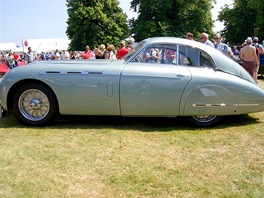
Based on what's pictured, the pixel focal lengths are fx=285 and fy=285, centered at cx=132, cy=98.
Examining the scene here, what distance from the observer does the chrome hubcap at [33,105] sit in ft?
15.3

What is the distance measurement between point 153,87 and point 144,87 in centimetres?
14

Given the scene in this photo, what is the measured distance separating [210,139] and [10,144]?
282 centimetres

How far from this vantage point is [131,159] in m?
3.41

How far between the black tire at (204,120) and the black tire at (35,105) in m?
2.28

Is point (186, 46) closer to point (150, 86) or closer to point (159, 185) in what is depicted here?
point (150, 86)

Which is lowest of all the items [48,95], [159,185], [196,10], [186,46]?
[159,185]

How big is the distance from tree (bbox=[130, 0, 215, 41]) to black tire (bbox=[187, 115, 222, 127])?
1239 inches

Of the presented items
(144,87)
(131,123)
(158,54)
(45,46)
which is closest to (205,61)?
(158,54)

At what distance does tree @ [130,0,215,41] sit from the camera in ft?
117

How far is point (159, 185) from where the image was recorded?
2789 millimetres

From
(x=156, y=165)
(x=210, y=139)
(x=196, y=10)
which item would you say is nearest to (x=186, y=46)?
(x=210, y=139)

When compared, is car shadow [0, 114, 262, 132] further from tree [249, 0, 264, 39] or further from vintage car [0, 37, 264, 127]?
tree [249, 0, 264, 39]

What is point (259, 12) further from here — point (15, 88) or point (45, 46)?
point (15, 88)

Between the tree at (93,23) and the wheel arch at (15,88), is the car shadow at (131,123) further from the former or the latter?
the tree at (93,23)
